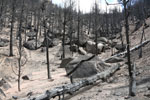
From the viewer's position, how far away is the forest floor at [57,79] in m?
9.53

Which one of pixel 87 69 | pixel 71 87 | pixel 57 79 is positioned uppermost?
pixel 87 69

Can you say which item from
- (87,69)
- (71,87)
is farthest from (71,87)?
(87,69)

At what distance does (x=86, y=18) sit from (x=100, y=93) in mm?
68919

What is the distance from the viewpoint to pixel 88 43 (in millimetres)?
36219

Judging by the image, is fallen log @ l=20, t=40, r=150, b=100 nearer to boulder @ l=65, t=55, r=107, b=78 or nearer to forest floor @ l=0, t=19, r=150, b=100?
forest floor @ l=0, t=19, r=150, b=100

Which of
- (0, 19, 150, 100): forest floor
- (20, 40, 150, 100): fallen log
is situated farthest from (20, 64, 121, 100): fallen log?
(0, 19, 150, 100): forest floor

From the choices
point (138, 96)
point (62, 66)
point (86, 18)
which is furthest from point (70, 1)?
point (86, 18)

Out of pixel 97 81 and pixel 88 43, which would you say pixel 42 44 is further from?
pixel 97 81

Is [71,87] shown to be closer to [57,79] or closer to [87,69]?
[87,69]

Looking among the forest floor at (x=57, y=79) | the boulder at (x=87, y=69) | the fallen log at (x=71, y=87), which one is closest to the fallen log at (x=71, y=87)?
the fallen log at (x=71, y=87)

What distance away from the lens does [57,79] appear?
1669 cm

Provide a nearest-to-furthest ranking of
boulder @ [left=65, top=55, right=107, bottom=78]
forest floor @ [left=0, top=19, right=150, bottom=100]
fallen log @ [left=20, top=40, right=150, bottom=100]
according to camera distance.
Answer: fallen log @ [left=20, top=40, right=150, bottom=100]
forest floor @ [left=0, top=19, right=150, bottom=100]
boulder @ [left=65, top=55, right=107, bottom=78]

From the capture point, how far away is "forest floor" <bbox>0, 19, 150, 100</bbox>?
9.53 meters

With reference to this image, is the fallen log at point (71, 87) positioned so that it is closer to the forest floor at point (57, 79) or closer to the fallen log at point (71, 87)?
the fallen log at point (71, 87)
